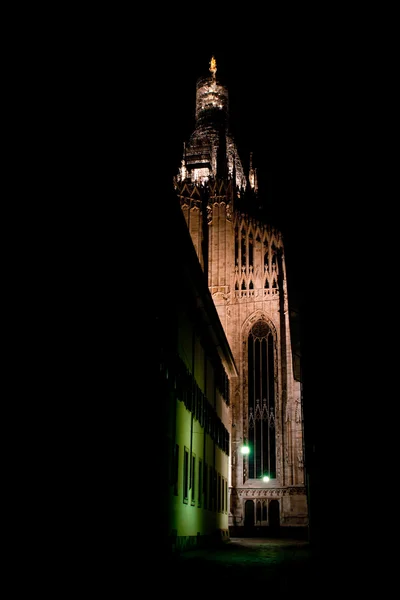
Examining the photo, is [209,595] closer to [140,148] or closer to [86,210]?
[86,210]

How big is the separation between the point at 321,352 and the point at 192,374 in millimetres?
8207

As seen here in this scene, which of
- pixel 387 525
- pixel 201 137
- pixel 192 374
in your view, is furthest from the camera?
pixel 201 137

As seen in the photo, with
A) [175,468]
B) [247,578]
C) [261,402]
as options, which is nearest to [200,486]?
[175,468]

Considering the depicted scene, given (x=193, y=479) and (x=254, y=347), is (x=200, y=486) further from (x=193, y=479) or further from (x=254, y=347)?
(x=254, y=347)

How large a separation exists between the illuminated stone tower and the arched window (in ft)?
0.24

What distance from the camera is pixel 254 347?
46.1 metres

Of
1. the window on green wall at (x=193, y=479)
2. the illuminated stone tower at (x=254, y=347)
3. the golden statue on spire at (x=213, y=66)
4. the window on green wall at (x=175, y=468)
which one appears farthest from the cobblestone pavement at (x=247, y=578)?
the golden statue on spire at (x=213, y=66)

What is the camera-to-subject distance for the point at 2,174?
735cm

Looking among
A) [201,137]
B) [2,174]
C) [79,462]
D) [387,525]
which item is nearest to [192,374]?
[79,462]

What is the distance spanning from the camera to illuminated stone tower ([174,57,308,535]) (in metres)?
41.4

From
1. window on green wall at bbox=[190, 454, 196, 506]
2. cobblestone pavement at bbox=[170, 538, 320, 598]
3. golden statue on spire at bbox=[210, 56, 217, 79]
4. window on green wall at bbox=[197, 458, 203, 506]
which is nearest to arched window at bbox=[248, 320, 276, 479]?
window on green wall at bbox=[197, 458, 203, 506]

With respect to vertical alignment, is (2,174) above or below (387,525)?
above

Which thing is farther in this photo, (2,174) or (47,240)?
(47,240)

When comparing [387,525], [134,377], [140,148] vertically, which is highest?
[140,148]
